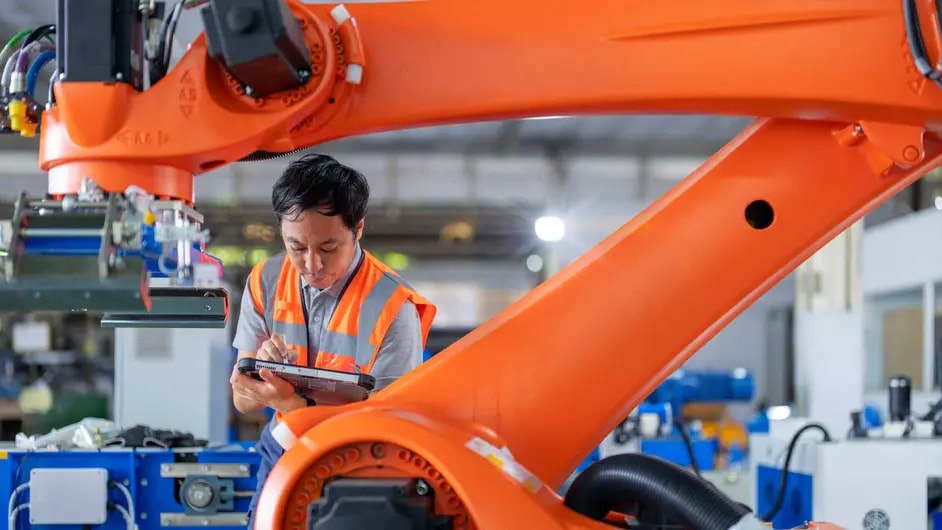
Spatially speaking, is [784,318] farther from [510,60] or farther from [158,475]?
[510,60]

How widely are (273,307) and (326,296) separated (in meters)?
0.13

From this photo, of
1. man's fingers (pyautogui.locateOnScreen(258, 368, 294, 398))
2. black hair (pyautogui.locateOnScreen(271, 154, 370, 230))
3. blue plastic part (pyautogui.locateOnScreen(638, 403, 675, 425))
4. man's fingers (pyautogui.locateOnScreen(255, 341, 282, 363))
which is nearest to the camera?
man's fingers (pyautogui.locateOnScreen(258, 368, 294, 398))

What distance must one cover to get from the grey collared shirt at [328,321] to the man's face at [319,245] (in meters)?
0.03

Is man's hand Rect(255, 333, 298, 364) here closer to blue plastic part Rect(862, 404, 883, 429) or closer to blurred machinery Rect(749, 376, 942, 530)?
blurred machinery Rect(749, 376, 942, 530)

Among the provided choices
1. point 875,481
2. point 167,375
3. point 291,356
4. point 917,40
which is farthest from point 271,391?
point 167,375

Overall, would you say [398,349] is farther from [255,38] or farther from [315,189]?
[255,38]

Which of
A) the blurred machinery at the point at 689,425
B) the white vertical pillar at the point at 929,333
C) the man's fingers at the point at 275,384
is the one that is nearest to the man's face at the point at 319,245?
the man's fingers at the point at 275,384

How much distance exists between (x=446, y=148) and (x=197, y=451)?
6259 millimetres

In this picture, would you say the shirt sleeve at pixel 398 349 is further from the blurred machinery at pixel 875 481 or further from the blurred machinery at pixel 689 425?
the blurred machinery at pixel 689 425

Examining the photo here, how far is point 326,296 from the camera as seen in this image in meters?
2.13

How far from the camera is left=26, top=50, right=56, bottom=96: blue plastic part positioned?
4.75ft

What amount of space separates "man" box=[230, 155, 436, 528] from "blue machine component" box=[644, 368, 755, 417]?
453 cm

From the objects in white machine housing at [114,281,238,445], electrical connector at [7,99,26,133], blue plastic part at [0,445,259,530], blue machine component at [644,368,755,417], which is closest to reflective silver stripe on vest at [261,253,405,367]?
electrical connector at [7,99,26,133]

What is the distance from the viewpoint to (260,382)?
1.76 m
